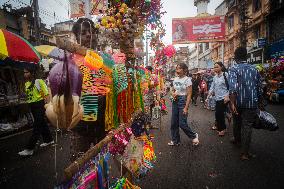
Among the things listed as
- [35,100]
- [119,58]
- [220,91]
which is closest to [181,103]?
[220,91]

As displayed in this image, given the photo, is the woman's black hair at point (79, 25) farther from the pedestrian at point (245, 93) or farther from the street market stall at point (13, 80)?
the pedestrian at point (245, 93)

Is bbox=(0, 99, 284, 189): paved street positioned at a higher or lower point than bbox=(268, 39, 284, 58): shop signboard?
lower

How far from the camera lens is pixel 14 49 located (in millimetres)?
4848

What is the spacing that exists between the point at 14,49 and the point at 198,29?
74.6ft

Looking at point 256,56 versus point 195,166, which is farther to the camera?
point 256,56

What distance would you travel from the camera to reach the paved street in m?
3.92

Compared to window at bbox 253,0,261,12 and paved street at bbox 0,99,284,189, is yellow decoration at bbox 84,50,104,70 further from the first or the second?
window at bbox 253,0,261,12

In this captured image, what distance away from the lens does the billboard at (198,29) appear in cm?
2497

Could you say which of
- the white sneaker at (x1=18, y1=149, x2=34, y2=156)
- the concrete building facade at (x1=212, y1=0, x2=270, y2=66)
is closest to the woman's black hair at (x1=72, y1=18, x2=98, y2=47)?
the white sneaker at (x1=18, y1=149, x2=34, y2=156)

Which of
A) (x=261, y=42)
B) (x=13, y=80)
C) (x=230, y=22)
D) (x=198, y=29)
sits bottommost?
(x=13, y=80)

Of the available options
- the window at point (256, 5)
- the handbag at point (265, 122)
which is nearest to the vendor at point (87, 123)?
the handbag at point (265, 122)

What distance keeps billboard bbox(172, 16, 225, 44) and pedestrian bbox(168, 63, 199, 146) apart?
20.3m

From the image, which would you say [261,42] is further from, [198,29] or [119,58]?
[119,58]

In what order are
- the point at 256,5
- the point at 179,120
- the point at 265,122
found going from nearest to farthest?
the point at 265,122 → the point at 179,120 → the point at 256,5
